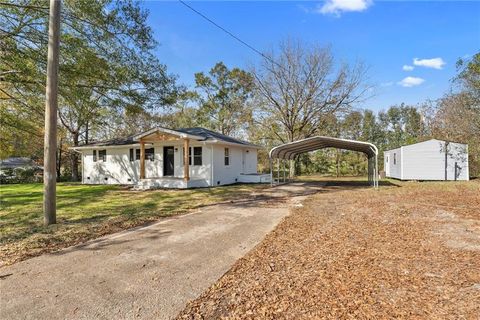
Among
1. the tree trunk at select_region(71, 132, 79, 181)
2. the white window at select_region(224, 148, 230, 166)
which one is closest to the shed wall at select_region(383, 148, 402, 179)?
the white window at select_region(224, 148, 230, 166)

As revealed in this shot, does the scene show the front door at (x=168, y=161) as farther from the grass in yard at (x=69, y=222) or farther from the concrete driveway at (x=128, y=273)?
the concrete driveway at (x=128, y=273)

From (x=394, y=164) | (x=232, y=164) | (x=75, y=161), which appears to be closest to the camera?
(x=232, y=164)

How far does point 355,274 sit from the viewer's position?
11.8 ft

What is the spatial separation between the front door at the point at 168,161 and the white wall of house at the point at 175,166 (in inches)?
7.5

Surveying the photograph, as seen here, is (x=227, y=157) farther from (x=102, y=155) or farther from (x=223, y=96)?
(x=223, y=96)

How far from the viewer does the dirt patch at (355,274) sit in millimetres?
2768

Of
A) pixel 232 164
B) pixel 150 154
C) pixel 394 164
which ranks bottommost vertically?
pixel 394 164

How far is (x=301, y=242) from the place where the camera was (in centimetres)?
512

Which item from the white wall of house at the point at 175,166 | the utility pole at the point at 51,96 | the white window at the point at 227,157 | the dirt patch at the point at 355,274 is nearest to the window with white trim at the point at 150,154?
the white wall of house at the point at 175,166

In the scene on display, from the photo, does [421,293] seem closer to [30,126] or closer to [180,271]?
[180,271]

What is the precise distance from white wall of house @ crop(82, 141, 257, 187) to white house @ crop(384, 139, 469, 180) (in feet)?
33.0

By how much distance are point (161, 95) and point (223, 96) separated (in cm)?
2042

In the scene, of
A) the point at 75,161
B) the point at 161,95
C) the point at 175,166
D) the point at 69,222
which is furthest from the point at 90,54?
the point at 75,161

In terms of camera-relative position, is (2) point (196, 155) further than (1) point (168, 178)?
Yes
